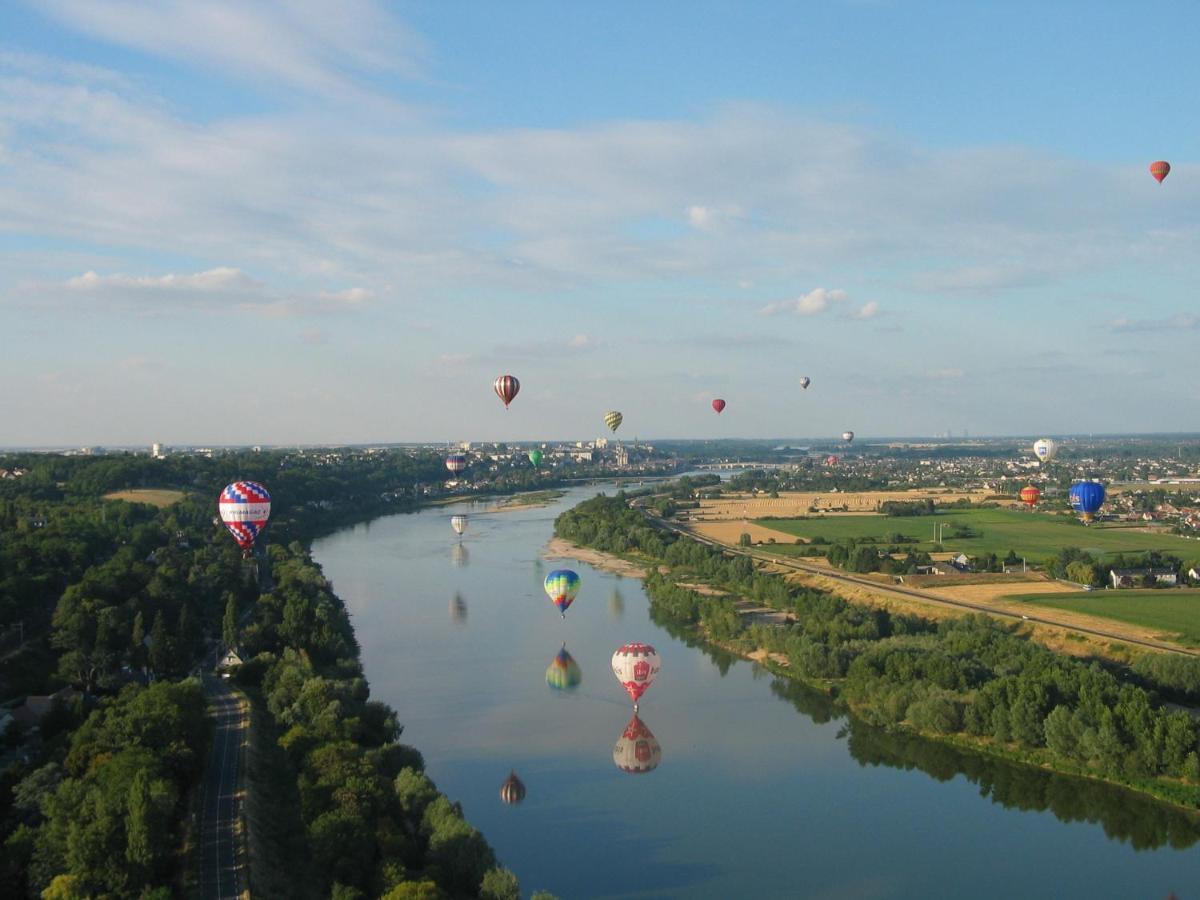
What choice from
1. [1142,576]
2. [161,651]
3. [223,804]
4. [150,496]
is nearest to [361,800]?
[223,804]

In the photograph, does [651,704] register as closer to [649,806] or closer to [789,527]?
[649,806]

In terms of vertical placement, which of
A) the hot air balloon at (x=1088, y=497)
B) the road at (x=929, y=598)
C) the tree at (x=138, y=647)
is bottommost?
the road at (x=929, y=598)

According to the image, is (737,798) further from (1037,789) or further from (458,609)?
(458,609)

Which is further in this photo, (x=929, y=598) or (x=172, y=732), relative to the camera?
(x=929, y=598)

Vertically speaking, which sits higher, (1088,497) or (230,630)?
(1088,497)

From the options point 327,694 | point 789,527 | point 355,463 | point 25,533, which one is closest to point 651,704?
point 327,694

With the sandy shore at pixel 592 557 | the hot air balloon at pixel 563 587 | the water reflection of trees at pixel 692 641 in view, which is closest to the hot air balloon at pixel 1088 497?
the sandy shore at pixel 592 557

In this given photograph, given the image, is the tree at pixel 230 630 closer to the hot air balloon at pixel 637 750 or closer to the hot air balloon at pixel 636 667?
the hot air balloon at pixel 636 667
